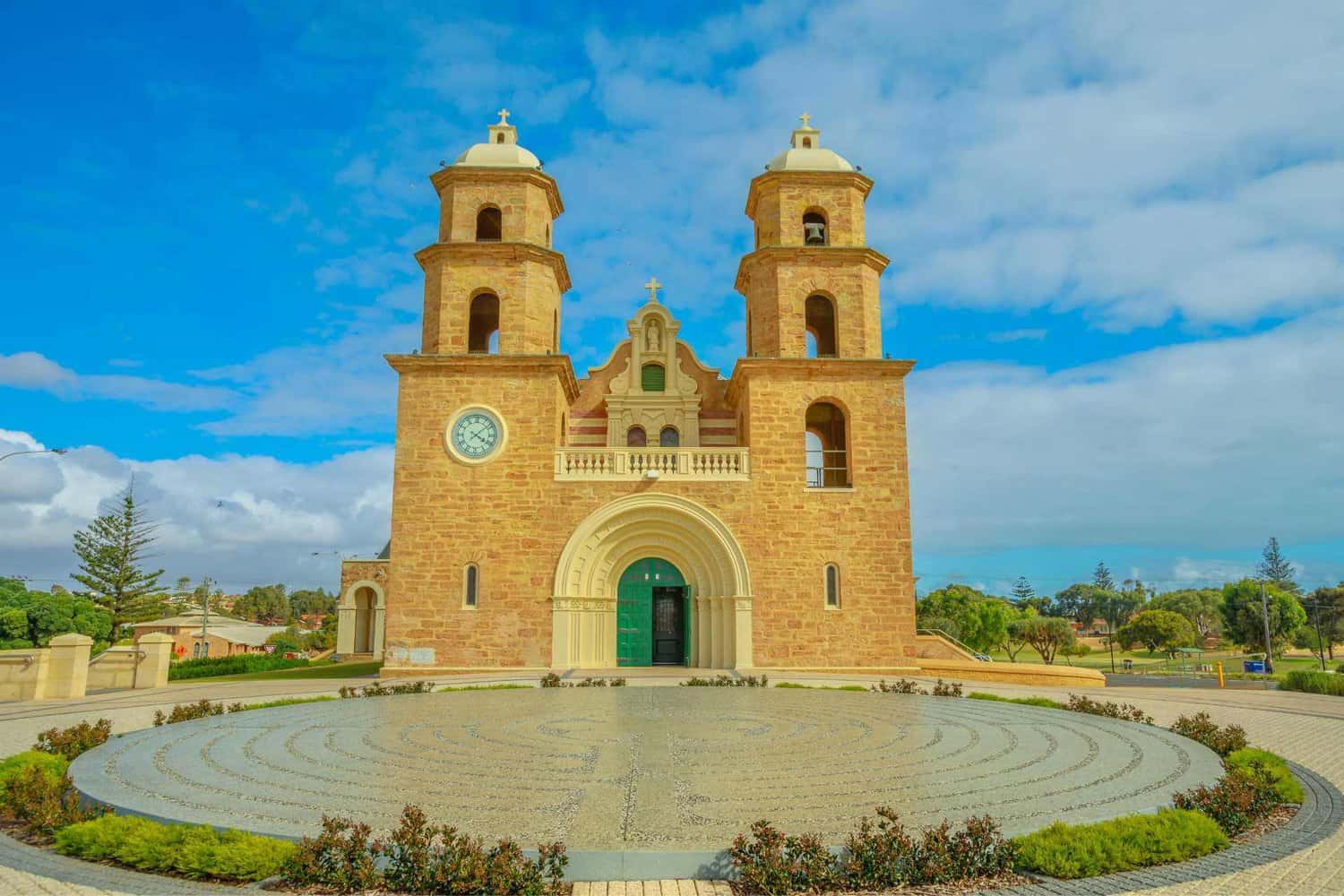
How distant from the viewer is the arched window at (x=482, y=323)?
1019 inches

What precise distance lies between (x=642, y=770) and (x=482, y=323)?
20.0 metres

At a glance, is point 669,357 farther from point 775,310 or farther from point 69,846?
point 69,846

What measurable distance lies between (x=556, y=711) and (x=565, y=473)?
10.1m

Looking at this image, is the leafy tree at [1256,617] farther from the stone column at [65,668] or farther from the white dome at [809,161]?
the stone column at [65,668]

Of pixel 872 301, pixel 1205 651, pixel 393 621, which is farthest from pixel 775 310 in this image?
pixel 1205 651

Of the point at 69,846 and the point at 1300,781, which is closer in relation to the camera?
the point at 69,846

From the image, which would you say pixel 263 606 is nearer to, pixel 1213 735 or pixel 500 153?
pixel 500 153

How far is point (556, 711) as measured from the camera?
1380 cm

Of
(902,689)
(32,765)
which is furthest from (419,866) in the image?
(902,689)

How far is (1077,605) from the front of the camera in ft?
347

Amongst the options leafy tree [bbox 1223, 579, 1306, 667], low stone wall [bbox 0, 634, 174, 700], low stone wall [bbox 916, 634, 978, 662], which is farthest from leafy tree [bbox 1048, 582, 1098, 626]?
low stone wall [bbox 0, 634, 174, 700]

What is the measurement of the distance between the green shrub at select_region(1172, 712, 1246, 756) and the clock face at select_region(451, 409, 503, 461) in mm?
16657

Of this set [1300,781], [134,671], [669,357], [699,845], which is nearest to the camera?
[699,845]

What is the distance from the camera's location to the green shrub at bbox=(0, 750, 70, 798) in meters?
8.37
